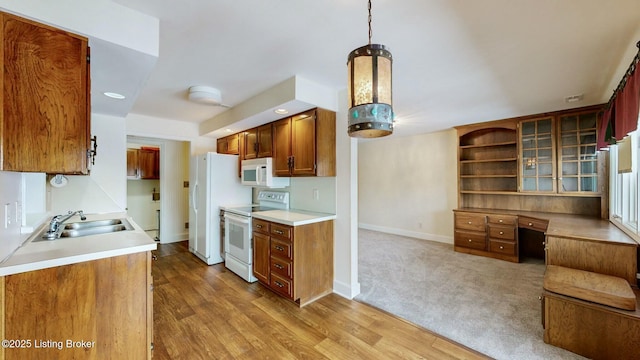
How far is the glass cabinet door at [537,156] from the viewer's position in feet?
12.5

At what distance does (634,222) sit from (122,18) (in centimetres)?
474

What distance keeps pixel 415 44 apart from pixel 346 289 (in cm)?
252

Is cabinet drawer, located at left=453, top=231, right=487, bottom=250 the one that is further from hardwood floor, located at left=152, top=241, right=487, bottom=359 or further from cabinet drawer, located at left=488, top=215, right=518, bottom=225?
hardwood floor, located at left=152, top=241, right=487, bottom=359

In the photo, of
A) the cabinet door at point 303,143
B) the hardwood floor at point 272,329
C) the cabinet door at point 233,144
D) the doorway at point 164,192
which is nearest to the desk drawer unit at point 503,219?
the hardwood floor at point 272,329

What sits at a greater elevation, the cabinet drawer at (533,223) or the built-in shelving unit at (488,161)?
the built-in shelving unit at (488,161)

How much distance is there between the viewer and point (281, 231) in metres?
2.72

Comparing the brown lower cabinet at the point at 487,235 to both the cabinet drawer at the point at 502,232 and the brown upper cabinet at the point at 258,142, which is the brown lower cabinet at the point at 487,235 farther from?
the brown upper cabinet at the point at 258,142

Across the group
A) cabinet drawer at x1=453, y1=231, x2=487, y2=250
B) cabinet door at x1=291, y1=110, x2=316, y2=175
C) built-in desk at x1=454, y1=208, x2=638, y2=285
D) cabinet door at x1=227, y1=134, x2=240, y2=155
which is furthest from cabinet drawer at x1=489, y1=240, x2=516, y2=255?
cabinet door at x1=227, y1=134, x2=240, y2=155

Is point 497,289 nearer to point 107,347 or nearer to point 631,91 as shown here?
point 631,91

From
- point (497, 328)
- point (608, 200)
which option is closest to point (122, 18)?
point (497, 328)

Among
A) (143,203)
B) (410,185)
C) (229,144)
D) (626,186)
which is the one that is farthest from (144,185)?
(626,186)

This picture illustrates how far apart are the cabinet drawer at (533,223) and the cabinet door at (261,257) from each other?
377 cm

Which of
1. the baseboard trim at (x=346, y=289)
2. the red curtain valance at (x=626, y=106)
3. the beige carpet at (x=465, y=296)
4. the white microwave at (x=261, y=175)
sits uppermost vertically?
the red curtain valance at (x=626, y=106)

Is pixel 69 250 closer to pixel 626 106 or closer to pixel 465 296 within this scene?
pixel 465 296
